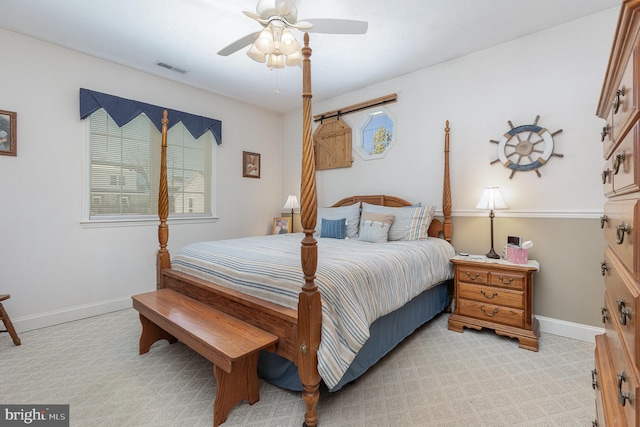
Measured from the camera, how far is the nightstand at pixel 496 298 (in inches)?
95.8

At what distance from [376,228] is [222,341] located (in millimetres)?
1957

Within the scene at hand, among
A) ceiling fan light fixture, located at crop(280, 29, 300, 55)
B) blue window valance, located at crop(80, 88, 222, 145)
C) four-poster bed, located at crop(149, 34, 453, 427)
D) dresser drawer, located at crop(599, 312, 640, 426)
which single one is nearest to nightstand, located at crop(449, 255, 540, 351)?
four-poster bed, located at crop(149, 34, 453, 427)

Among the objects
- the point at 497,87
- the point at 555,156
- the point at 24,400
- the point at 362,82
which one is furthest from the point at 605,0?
the point at 24,400

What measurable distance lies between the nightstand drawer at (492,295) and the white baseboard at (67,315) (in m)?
3.75

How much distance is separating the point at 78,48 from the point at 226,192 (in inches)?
89.0

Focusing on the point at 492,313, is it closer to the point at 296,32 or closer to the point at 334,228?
the point at 334,228

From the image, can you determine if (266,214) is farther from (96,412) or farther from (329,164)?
(96,412)

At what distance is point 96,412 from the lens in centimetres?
167

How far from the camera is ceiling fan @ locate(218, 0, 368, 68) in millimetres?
1924

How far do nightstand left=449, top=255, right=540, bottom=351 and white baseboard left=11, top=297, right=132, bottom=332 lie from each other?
3.66 m

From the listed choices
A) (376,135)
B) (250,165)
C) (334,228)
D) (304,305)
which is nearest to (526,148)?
(376,135)

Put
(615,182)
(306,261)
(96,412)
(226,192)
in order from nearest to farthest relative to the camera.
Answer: (615,182) → (306,261) → (96,412) → (226,192)

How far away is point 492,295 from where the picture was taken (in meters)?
2.59

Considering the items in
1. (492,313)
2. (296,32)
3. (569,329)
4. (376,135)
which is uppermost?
(296,32)
